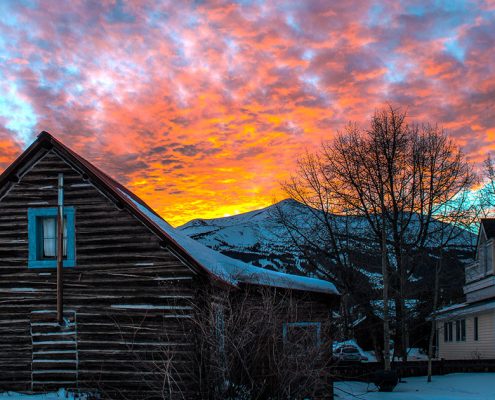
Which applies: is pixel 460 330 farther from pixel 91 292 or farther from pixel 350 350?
pixel 91 292

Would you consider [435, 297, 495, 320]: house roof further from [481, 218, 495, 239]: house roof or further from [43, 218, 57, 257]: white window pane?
[43, 218, 57, 257]: white window pane

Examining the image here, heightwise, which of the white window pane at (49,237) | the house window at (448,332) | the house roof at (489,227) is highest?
the house roof at (489,227)

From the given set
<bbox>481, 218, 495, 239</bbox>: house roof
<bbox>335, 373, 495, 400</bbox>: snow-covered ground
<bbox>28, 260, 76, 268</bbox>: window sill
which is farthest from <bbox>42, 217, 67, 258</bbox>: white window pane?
<bbox>481, 218, 495, 239</bbox>: house roof

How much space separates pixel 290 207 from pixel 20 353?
79.0ft

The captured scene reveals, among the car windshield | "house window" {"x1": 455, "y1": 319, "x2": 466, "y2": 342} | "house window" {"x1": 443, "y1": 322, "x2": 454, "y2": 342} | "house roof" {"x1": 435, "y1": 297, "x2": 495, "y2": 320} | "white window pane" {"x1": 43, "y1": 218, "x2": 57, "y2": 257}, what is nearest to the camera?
"white window pane" {"x1": 43, "y1": 218, "x2": 57, "y2": 257}

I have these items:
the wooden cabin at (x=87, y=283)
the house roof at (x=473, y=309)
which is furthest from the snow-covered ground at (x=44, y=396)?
the house roof at (x=473, y=309)

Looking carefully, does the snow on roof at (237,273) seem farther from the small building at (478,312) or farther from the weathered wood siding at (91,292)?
the small building at (478,312)

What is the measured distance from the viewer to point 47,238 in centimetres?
1616

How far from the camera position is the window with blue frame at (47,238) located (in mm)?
15727

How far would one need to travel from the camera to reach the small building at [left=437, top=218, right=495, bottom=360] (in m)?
32.9

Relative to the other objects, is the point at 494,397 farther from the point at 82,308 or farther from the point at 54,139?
the point at 54,139

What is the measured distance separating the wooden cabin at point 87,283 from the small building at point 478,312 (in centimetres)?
2056

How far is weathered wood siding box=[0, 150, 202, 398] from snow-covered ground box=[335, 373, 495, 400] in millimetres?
6666

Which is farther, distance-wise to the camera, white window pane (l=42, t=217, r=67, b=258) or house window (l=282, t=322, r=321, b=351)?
white window pane (l=42, t=217, r=67, b=258)
